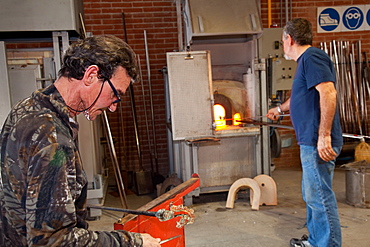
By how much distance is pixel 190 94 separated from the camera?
323 cm

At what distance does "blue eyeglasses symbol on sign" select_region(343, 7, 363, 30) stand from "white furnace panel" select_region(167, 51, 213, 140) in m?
2.94

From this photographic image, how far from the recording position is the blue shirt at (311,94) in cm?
214

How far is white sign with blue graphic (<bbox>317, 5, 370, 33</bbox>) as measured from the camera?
194 inches

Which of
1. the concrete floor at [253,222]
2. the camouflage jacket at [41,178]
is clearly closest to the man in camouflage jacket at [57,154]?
the camouflage jacket at [41,178]

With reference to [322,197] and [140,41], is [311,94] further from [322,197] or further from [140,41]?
[140,41]

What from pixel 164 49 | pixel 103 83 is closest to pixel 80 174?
pixel 103 83

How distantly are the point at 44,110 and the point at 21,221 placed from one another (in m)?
0.31

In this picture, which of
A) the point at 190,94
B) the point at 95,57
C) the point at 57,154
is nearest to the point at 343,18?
the point at 190,94

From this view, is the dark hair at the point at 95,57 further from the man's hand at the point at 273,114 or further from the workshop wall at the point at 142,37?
the workshop wall at the point at 142,37

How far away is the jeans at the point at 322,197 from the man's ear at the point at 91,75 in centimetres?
166

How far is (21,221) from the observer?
91 centimetres

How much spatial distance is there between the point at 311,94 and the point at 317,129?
0.24 meters

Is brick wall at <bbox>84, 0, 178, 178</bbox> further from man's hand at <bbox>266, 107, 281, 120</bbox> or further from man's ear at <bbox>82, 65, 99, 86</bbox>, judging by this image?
man's ear at <bbox>82, 65, 99, 86</bbox>

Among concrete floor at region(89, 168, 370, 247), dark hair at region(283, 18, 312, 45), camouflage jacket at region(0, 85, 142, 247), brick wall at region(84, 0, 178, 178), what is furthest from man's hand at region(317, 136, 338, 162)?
brick wall at region(84, 0, 178, 178)
